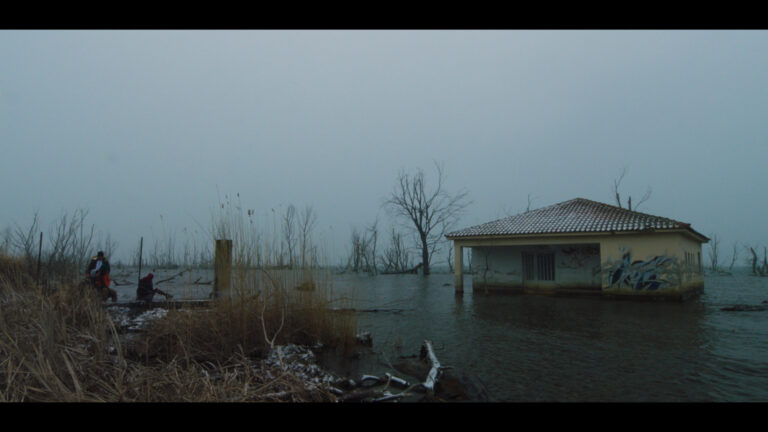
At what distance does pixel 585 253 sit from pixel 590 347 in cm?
895

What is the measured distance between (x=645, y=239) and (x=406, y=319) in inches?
321

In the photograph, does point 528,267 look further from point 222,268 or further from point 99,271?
point 99,271

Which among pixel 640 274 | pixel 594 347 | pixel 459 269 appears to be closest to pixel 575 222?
pixel 640 274

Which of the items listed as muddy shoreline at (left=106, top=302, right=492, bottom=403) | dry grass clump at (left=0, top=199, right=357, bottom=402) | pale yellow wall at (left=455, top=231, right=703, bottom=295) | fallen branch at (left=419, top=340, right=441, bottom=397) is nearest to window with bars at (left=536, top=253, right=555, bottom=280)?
pale yellow wall at (left=455, top=231, right=703, bottom=295)

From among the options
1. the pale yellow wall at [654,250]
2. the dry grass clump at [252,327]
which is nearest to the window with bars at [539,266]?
the pale yellow wall at [654,250]

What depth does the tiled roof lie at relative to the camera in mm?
12062

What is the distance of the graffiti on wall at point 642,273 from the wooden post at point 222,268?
455 inches

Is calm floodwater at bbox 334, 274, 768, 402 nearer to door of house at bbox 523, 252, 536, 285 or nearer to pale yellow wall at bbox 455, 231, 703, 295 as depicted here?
pale yellow wall at bbox 455, 231, 703, 295

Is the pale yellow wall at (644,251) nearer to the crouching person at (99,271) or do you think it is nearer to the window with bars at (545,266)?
the window with bars at (545,266)

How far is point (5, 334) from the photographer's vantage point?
10.9 feet

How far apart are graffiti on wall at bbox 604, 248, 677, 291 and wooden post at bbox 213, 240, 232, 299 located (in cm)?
1155

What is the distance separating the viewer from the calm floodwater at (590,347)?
3.76 m
